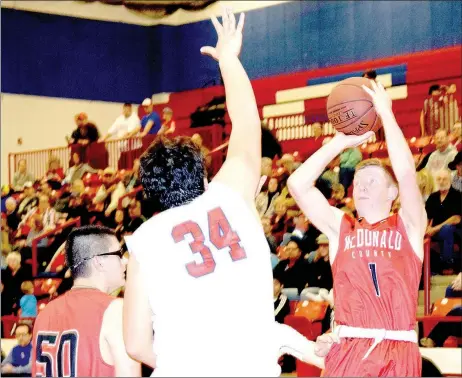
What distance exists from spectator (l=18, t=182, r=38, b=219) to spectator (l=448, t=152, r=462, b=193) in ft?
29.1

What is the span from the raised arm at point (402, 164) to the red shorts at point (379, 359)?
535 millimetres

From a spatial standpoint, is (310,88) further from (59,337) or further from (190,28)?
(59,337)

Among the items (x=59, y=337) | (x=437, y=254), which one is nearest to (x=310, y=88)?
(x=437, y=254)

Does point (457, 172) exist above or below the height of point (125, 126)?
below

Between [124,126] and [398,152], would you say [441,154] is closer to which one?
[398,152]

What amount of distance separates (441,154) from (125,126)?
7.87 meters

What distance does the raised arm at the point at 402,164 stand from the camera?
179 inches

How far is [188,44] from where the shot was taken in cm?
1967

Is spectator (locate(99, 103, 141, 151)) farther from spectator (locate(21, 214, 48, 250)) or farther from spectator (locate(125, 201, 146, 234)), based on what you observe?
spectator (locate(125, 201, 146, 234))

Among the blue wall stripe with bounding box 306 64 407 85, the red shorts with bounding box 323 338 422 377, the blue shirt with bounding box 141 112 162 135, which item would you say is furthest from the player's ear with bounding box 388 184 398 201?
the blue shirt with bounding box 141 112 162 135

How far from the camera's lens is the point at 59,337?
12.8 ft

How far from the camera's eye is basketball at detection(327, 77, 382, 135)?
4.96 m

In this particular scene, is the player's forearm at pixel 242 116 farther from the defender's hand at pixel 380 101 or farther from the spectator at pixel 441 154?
the spectator at pixel 441 154

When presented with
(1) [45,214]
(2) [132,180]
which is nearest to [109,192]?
Result: (2) [132,180]
